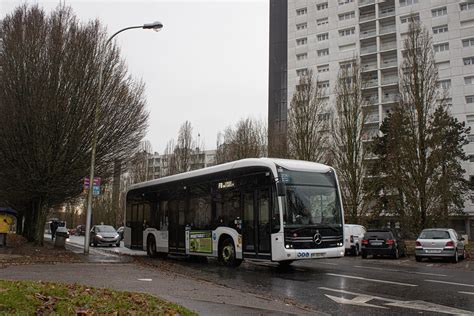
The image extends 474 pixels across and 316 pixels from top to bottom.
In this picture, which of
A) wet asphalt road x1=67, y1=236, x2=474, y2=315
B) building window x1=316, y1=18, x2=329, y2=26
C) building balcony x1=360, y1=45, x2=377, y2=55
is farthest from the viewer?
building window x1=316, y1=18, x2=329, y2=26

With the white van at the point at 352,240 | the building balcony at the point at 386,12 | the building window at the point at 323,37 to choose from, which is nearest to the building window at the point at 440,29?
the building balcony at the point at 386,12

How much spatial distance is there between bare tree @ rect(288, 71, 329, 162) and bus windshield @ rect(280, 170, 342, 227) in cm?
2247

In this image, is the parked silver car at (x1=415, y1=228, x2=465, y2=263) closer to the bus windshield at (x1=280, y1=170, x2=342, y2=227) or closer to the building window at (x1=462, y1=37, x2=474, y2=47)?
the bus windshield at (x1=280, y1=170, x2=342, y2=227)

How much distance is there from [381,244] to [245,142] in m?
20.6

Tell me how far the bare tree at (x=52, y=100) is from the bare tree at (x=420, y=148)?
1729 cm

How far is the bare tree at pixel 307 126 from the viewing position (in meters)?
38.3

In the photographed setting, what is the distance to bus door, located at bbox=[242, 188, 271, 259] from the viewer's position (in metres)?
14.9

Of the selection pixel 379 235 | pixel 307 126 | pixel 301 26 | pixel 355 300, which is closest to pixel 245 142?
pixel 307 126

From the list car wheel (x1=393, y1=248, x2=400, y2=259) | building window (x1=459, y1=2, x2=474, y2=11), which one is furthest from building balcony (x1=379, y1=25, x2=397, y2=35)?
car wheel (x1=393, y1=248, x2=400, y2=259)

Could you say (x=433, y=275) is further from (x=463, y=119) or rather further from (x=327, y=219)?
(x=463, y=119)

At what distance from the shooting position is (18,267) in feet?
45.6

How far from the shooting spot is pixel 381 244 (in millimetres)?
24109

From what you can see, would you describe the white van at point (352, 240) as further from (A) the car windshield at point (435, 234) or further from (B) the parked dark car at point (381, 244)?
(A) the car windshield at point (435, 234)

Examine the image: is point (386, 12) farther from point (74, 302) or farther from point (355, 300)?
point (74, 302)
